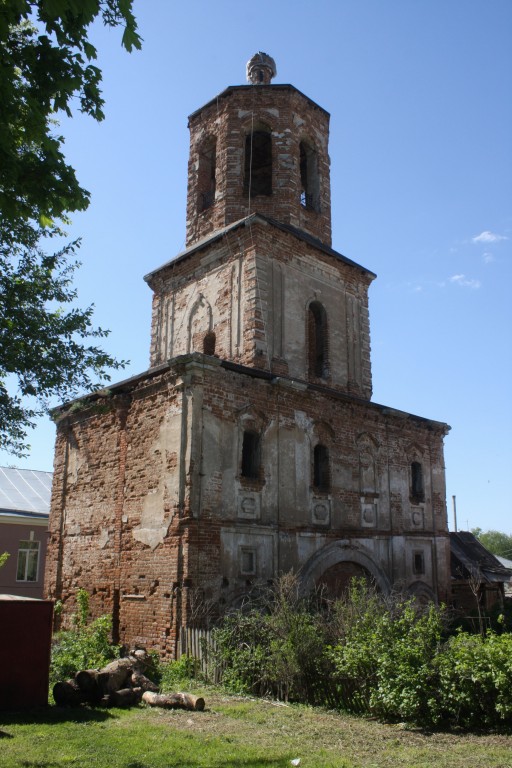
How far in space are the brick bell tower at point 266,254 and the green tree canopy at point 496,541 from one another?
214 ft

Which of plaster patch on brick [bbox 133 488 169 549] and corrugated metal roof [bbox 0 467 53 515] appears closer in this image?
plaster patch on brick [bbox 133 488 169 549]

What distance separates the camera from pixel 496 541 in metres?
79.5

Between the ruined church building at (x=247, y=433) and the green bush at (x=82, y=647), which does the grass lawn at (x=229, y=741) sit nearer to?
the green bush at (x=82, y=647)

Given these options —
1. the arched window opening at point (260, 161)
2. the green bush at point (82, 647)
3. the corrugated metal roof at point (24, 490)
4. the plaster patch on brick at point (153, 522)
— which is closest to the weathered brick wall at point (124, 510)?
the plaster patch on brick at point (153, 522)

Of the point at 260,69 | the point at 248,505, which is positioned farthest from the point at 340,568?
the point at 260,69

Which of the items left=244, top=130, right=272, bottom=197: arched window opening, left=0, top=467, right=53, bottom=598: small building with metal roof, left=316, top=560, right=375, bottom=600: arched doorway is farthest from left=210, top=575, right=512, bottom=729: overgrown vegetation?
left=0, top=467, right=53, bottom=598: small building with metal roof

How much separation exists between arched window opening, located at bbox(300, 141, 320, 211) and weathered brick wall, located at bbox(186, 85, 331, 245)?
0.14m

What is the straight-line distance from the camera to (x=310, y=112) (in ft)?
62.6

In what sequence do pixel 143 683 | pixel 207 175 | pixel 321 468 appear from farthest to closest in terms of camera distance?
pixel 207 175, pixel 321 468, pixel 143 683

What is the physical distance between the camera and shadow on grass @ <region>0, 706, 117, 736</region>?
825 centimetres

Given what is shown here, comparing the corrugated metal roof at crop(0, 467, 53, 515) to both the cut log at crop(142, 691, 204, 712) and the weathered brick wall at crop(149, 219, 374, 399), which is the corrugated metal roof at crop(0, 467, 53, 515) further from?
the cut log at crop(142, 691, 204, 712)

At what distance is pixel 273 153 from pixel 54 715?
14.6m

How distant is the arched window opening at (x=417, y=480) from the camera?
18.0 m

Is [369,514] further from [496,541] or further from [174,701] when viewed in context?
[496,541]
